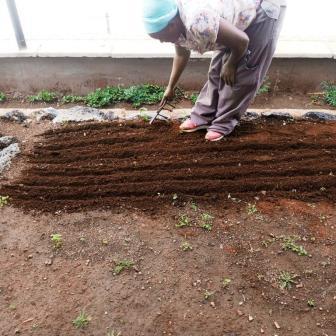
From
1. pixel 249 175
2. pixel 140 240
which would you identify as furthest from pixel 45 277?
pixel 249 175

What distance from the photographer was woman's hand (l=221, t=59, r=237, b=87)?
2.90 m

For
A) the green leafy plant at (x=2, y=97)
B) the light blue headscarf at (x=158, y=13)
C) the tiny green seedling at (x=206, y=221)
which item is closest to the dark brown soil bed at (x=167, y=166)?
the tiny green seedling at (x=206, y=221)

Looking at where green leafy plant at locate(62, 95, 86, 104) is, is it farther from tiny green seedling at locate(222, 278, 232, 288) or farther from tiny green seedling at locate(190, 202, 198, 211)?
tiny green seedling at locate(222, 278, 232, 288)

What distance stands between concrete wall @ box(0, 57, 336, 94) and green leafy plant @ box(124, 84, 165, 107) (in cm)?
10

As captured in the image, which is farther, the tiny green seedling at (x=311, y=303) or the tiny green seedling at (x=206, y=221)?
the tiny green seedling at (x=206, y=221)

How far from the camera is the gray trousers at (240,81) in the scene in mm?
2846

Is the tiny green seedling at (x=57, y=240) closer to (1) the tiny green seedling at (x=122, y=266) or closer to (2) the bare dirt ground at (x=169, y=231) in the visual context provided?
(2) the bare dirt ground at (x=169, y=231)

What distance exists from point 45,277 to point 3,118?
1.95m

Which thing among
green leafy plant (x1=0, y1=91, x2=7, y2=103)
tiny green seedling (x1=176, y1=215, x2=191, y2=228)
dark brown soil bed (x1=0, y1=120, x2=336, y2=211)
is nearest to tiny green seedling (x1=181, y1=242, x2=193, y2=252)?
tiny green seedling (x1=176, y1=215, x2=191, y2=228)

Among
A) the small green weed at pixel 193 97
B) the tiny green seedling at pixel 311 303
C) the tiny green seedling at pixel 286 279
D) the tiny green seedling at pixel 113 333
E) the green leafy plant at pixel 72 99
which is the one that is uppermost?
the green leafy plant at pixel 72 99

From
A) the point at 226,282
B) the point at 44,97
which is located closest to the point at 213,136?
the point at 226,282

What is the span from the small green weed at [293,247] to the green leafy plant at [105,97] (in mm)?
2348

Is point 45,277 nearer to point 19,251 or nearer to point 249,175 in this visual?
point 19,251

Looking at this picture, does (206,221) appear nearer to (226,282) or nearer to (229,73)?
(226,282)
